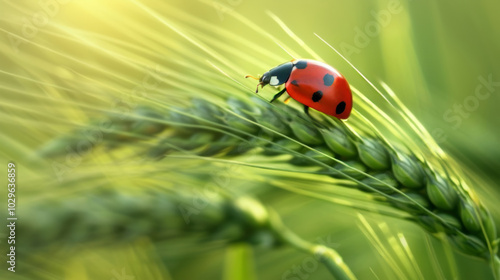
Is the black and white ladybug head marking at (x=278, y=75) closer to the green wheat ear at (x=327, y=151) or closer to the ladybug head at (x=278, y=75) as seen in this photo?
the ladybug head at (x=278, y=75)

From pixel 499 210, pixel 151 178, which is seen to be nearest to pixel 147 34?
pixel 151 178

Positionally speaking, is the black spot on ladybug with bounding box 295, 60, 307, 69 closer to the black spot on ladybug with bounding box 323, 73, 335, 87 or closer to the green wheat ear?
the black spot on ladybug with bounding box 323, 73, 335, 87

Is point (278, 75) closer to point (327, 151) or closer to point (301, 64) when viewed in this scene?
point (301, 64)

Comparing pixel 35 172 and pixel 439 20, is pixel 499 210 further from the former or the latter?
pixel 35 172

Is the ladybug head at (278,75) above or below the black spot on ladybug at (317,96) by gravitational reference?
above

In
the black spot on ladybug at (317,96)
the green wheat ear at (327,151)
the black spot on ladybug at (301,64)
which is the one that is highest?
the black spot on ladybug at (301,64)

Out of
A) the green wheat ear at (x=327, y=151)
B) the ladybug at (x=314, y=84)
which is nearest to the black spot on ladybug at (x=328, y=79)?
the ladybug at (x=314, y=84)

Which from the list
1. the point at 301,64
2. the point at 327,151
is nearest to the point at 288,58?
the point at 301,64
